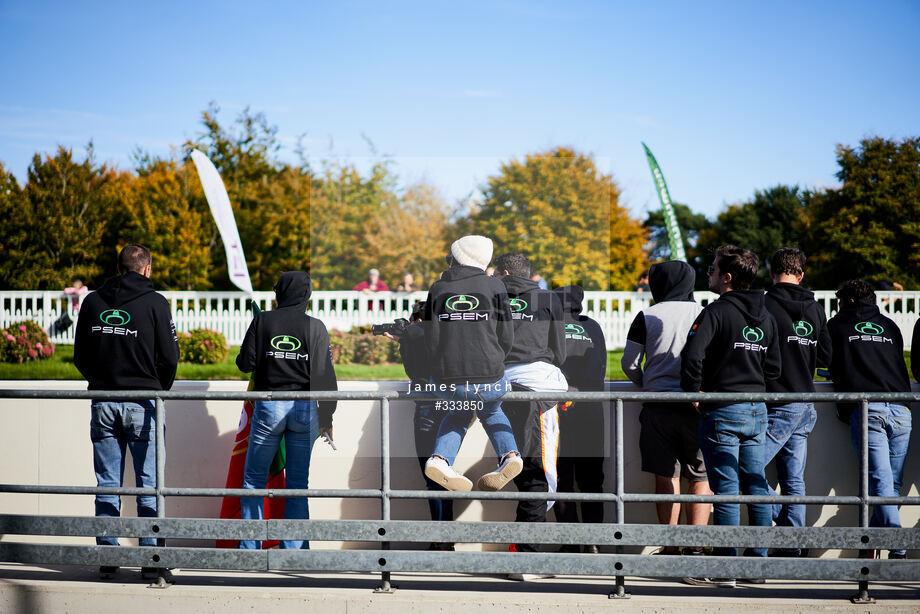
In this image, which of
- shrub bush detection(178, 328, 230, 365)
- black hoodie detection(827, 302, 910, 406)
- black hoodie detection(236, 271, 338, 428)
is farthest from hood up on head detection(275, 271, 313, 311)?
shrub bush detection(178, 328, 230, 365)

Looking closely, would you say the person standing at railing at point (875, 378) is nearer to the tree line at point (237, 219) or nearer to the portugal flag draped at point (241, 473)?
the portugal flag draped at point (241, 473)

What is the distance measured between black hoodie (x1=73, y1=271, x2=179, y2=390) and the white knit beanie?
1.99 m

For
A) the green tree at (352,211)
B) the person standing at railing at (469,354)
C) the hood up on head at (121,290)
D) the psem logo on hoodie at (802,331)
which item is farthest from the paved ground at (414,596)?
the green tree at (352,211)

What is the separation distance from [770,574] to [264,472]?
10.7 ft

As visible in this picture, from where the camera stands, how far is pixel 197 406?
5.54 metres

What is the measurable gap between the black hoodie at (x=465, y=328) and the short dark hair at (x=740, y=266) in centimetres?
154

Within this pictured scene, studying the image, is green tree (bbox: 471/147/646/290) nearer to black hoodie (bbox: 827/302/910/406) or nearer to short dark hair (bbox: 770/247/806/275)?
short dark hair (bbox: 770/247/806/275)

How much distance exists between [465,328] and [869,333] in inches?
117

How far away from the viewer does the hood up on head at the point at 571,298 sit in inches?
209

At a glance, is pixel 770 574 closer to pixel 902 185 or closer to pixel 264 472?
pixel 264 472

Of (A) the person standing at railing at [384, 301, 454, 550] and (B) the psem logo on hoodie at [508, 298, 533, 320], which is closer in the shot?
(B) the psem logo on hoodie at [508, 298, 533, 320]

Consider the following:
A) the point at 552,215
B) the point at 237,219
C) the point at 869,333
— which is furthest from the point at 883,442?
the point at 237,219

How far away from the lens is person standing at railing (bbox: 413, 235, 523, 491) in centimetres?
457

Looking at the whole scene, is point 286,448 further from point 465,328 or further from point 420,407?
point 465,328
